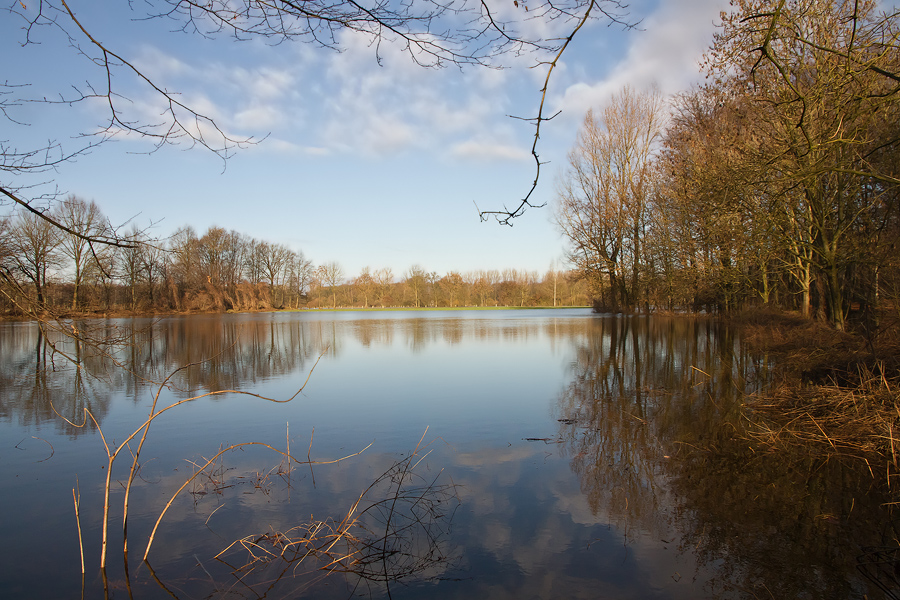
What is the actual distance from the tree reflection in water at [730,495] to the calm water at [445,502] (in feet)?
0.07

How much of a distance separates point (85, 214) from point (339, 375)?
25.9 feet

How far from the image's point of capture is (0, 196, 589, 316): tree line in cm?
→ 353

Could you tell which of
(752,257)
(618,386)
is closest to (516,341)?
(752,257)

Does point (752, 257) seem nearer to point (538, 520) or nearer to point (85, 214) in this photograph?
point (538, 520)

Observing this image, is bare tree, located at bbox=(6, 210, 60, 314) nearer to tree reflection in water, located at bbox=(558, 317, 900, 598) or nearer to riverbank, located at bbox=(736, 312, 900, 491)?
tree reflection in water, located at bbox=(558, 317, 900, 598)

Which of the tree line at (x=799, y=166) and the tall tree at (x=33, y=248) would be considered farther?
the tree line at (x=799, y=166)

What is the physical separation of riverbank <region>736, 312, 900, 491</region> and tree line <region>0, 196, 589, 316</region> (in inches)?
249

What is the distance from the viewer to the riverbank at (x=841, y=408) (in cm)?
526

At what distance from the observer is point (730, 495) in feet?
14.0

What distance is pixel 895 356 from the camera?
7.18 meters

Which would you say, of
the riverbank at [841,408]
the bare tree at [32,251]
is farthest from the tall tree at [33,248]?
the riverbank at [841,408]

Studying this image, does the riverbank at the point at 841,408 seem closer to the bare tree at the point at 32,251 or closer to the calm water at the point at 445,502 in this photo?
the calm water at the point at 445,502

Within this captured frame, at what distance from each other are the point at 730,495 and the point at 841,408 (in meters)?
3.06

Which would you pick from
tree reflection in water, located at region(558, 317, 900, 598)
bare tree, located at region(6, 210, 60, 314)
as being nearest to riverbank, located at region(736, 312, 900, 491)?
tree reflection in water, located at region(558, 317, 900, 598)
